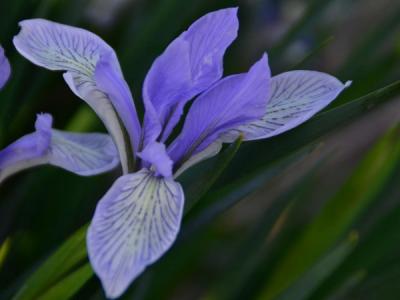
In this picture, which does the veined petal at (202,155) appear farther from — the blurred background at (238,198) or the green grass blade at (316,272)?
the green grass blade at (316,272)

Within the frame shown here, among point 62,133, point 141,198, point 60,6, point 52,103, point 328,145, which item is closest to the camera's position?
point 141,198

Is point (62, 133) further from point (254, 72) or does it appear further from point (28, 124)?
point (28, 124)

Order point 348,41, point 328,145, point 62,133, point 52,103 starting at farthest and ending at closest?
point 348,41, point 328,145, point 52,103, point 62,133

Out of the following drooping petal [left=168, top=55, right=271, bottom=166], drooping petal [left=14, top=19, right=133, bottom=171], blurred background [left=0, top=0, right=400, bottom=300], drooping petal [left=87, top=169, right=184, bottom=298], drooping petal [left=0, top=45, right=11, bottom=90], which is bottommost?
blurred background [left=0, top=0, right=400, bottom=300]

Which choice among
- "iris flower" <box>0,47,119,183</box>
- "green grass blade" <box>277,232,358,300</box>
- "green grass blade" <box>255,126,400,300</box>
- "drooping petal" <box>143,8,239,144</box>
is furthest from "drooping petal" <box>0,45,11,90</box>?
"green grass blade" <box>255,126,400,300</box>

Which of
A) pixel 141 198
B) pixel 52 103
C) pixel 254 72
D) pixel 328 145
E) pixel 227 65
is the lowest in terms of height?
pixel 328 145

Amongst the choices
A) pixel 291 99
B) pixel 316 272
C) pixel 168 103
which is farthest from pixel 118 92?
pixel 316 272

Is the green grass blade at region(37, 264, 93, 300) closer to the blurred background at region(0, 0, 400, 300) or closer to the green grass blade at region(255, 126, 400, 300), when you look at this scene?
the blurred background at region(0, 0, 400, 300)

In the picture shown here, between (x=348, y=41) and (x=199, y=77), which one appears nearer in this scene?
(x=199, y=77)

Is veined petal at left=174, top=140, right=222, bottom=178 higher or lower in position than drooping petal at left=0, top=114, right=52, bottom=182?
higher

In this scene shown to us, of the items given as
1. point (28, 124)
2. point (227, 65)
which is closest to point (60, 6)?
point (28, 124)
